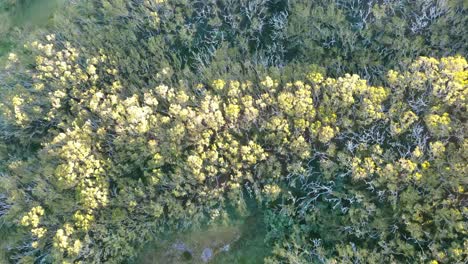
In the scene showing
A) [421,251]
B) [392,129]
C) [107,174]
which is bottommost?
[421,251]

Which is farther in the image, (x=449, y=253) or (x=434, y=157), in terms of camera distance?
(x=434, y=157)

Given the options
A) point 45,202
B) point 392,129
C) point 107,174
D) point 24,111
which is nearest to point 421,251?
point 392,129

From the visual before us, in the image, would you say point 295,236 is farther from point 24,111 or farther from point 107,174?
point 24,111

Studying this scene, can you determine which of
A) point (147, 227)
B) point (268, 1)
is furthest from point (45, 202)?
point (268, 1)

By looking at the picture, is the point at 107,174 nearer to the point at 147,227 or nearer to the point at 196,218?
the point at 147,227

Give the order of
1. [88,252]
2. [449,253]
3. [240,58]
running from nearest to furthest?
1. [449,253]
2. [88,252]
3. [240,58]

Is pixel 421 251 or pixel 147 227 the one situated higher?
pixel 147 227

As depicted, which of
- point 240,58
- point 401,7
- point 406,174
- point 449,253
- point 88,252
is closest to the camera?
point 449,253
